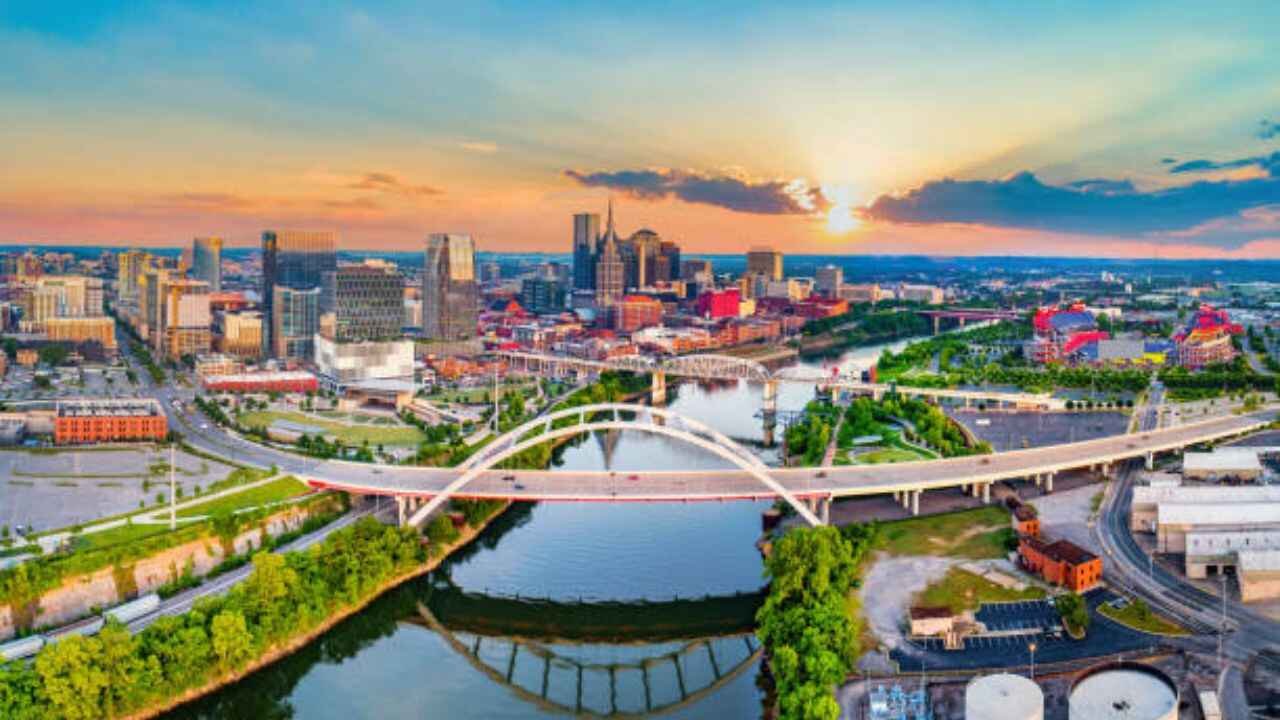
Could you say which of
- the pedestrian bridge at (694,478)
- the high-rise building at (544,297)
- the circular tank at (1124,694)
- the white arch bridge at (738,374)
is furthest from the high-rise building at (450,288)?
the circular tank at (1124,694)

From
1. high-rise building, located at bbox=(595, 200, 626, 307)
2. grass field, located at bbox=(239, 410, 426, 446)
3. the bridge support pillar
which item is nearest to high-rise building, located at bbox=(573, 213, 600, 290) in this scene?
high-rise building, located at bbox=(595, 200, 626, 307)

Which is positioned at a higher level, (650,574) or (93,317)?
(93,317)

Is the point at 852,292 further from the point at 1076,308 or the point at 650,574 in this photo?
the point at 650,574

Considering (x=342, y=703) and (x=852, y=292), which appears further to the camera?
(x=852, y=292)

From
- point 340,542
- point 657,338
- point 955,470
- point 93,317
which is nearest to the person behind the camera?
point 340,542

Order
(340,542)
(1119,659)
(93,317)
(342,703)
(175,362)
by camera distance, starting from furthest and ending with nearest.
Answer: (93,317) → (175,362) → (340,542) → (342,703) → (1119,659)

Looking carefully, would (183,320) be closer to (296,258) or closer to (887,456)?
(296,258)

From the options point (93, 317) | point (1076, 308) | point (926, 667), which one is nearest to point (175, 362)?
point (93, 317)

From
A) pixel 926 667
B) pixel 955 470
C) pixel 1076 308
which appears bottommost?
pixel 926 667
